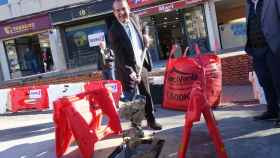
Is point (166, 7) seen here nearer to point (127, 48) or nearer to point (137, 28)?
point (137, 28)

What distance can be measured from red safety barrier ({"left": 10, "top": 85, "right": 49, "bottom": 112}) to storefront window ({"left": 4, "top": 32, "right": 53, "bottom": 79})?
41.9 feet

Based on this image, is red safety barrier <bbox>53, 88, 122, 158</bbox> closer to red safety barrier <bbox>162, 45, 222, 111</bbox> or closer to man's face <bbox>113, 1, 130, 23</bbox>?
man's face <bbox>113, 1, 130, 23</bbox>

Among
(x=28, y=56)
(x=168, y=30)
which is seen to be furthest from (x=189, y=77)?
(x=28, y=56)

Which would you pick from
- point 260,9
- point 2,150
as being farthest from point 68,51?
point 260,9

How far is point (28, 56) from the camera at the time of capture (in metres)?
27.1

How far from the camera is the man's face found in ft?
19.4

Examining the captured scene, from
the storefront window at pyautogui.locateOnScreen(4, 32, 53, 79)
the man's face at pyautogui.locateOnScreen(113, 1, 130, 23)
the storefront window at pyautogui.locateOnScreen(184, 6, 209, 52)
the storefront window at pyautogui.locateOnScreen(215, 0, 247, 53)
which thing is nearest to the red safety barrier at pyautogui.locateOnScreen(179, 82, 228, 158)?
the man's face at pyautogui.locateOnScreen(113, 1, 130, 23)

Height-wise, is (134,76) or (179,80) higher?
(134,76)

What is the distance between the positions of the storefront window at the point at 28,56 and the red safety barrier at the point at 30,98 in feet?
41.9

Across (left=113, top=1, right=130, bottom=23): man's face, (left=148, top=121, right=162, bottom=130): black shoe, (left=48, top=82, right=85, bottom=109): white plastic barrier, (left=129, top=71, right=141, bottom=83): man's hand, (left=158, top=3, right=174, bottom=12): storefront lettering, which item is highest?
(left=158, top=3, right=174, bottom=12): storefront lettering

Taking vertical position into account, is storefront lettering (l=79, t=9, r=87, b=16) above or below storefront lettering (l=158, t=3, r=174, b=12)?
above

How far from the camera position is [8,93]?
13297 mm

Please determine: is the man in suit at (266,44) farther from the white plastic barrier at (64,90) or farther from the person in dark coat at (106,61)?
the white plastic barrier at (64,90)

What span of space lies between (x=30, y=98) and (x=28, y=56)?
1457 centimetres
